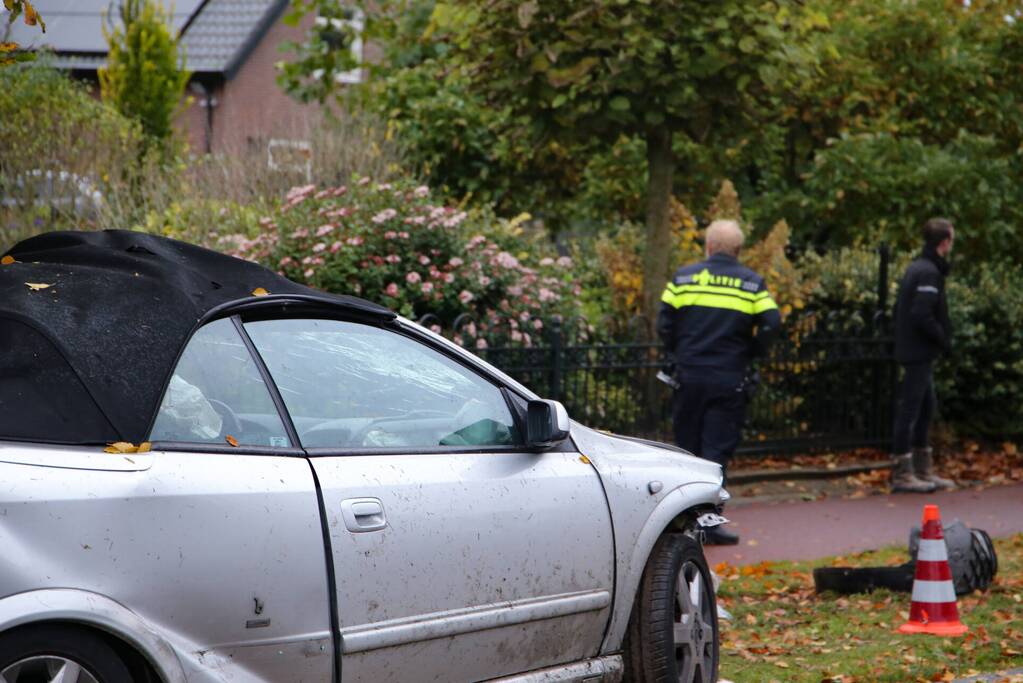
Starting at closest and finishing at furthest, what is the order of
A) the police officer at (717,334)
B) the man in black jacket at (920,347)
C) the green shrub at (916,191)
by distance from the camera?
1. the police officer at (717,334)
2. the man in black jacket at (920,347)
3. the green shrub at (916,191)

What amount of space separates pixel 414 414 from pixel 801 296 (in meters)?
9.00

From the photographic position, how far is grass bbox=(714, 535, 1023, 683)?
629 cm

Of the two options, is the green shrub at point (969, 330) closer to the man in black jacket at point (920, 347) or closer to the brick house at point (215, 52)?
the man in black jacket at point (920, 347)

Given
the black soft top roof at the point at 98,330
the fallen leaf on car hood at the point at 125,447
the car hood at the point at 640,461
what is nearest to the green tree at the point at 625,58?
the car hood at the point at 640,461

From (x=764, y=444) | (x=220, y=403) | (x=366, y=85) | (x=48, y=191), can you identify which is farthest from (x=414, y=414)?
(x=366, y=85)

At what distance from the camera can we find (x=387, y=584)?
428 cm

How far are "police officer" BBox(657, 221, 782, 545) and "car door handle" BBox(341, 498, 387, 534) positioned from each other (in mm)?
4818

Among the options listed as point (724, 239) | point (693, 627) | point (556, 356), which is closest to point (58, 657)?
point (693, 627)

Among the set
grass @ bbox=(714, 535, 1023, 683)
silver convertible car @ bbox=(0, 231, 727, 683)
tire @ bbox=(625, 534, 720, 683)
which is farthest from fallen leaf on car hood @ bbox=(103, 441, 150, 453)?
grass @ bbox=(714, 535, 1023, 683)

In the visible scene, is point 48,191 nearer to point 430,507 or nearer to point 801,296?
point 801,296

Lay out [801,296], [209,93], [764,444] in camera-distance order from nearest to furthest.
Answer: [764,444], [801,296], [209,93]

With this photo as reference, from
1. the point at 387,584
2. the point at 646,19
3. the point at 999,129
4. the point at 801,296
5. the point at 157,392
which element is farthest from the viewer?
the point at 999,129

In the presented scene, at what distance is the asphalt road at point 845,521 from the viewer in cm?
947

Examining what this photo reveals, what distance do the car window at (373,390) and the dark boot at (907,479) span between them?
7.45 m
